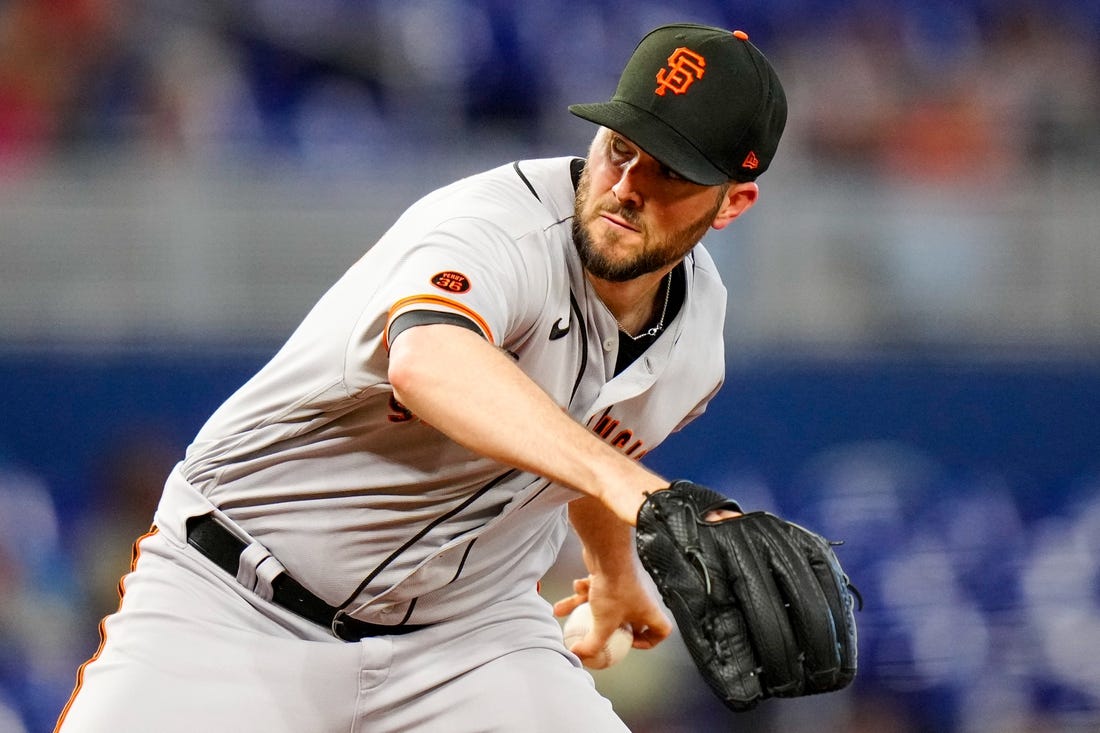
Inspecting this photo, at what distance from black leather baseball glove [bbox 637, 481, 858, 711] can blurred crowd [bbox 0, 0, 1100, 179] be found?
5327mm

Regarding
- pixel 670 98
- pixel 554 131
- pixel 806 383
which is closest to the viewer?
pixel 670 98

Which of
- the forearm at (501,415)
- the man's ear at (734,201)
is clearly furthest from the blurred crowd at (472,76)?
the forearm at (501,415)

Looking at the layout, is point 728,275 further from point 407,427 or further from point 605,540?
point 407,427

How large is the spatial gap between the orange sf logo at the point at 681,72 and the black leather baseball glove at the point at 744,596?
37.8 inches

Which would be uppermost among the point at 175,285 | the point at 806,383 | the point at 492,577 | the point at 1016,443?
the point at 492,577

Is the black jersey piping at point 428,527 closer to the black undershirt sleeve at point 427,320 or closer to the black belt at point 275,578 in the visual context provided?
the black belt at point 275,578

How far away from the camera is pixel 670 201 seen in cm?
286

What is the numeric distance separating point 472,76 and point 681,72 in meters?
4.89

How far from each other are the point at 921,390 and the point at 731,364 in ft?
2.75

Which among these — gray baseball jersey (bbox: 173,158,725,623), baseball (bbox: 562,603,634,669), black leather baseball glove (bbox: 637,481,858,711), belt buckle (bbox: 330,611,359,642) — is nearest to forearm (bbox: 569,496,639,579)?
→ baseball (bbox: 562,603,634,669)

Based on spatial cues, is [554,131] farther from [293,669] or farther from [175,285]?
[293,669]

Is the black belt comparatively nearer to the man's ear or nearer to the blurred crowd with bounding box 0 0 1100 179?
the man's ear

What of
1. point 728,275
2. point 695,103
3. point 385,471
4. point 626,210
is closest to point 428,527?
point 385,471

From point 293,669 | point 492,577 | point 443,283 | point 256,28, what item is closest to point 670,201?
point 443,283
